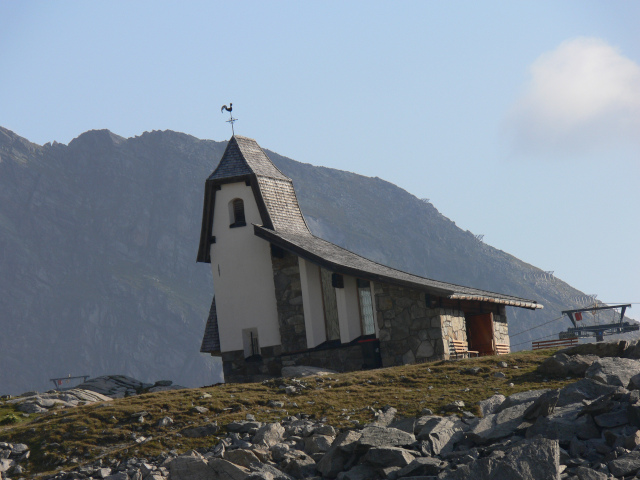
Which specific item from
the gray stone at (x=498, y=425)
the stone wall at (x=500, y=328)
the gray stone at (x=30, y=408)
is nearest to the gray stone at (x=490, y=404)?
the gray stone at (x=498, y=425)

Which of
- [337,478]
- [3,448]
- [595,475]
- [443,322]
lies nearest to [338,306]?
[443,322]

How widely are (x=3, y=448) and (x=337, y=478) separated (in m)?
8.87

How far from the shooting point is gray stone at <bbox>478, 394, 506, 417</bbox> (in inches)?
765

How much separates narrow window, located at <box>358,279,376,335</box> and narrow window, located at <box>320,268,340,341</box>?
3.31ft

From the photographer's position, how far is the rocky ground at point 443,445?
48.4 ft

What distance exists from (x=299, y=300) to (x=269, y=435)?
16.0 metres

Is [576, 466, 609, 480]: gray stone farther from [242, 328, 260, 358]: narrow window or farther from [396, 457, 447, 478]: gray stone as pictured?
[242, 328, 260, 358]: narrow window

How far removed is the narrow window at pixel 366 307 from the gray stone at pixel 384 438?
15680mm

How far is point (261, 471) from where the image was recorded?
1703 cm

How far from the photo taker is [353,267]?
32812 mm

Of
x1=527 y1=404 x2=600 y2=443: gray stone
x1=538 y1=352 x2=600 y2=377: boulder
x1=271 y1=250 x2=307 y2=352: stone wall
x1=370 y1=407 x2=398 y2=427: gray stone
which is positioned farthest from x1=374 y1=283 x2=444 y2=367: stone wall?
x1=527 y1=404 x2=600 y2=443: gray stone

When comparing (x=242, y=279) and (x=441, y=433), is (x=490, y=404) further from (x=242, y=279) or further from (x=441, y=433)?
(x=242, y=279)

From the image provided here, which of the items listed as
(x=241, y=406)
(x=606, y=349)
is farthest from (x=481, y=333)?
(x=241, y=406)

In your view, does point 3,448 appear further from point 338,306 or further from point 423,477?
point 338,306
